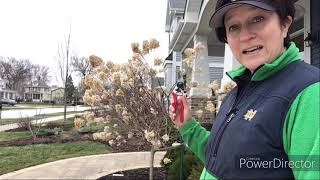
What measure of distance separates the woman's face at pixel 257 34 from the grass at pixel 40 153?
7.75m

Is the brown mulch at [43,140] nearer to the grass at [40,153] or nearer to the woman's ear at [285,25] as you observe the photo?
the grass at [40,153]

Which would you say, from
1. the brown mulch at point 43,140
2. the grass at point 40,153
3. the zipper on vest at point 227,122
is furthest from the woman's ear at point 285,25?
the brown mulch at point 43,140

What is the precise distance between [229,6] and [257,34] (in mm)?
150

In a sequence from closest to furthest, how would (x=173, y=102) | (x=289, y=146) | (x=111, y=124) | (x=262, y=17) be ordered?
1. (x=289, y=146)
2. (x=262, y=17)
3. (x=173, y=102)
4. (x=111, y=124)

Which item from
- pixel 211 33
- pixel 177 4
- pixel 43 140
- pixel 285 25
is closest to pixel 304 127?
pixel 285 25

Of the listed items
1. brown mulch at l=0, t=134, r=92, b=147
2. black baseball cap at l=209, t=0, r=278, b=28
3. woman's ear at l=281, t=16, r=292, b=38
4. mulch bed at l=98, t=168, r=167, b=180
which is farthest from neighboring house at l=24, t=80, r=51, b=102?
woman's ear at l=281, t=16, r=292, b=38

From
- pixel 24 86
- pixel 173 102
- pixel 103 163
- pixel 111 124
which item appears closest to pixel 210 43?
pixel 103 163

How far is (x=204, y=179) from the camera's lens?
1583mm

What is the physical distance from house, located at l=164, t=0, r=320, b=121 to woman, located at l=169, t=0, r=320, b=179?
4.75m

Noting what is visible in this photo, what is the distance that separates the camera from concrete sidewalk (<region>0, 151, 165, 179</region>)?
7.67 meters

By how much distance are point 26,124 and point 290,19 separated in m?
18.3

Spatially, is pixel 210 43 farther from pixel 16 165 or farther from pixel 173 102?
pixel 173 102

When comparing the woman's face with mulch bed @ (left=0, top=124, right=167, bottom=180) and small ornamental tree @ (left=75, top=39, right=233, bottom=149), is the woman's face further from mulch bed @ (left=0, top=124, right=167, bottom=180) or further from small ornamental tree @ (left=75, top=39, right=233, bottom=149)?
mulch bed @ (left=0, top=124, right=167, bottom=180)

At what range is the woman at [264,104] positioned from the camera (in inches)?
44.8
